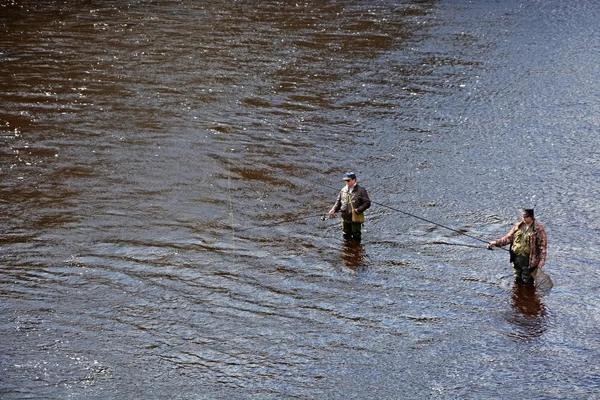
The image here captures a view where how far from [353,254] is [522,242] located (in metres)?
3.02

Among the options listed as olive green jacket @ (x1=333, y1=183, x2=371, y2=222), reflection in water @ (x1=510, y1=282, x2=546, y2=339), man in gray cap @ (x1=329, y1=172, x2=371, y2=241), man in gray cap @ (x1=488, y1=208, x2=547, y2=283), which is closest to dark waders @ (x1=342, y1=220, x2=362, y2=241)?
man in gray cap @ (x1=329, y1=172, x2=371, y2=241)

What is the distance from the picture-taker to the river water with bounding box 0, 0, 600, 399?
12047 mm

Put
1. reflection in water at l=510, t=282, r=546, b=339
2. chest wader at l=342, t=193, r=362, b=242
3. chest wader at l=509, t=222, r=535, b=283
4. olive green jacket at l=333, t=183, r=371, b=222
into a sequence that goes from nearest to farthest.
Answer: reflection in water at l=510, t=282, r=546, b=339
chest wader at l=509, t=222, r=535, b=283
olive green jacket at l=333, t=183, r=371, b=222
chest wader at l=342, t=193, r=362, b=242

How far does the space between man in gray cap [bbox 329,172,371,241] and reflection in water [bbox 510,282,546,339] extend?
3011 mm

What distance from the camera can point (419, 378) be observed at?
1160 centimetres

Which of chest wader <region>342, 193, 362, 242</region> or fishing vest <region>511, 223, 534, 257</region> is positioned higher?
fishing vest <region>511, 223, 534, 257</region>

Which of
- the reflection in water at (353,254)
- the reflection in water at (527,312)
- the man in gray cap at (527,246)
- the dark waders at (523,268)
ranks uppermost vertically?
the man in gray cap at (527,246)

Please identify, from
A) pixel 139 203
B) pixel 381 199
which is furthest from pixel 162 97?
pixel 381 199

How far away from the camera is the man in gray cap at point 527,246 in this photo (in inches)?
536

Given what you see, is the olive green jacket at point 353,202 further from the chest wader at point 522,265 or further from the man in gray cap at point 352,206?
the chest wader at point 522,265

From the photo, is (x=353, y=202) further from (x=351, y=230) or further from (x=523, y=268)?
(x=523, y=268)

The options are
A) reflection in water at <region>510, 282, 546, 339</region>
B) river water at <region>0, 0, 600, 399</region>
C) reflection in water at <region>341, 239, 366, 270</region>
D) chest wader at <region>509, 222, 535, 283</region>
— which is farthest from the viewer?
reflection in water at <region>341, 239, 366, 270</region>

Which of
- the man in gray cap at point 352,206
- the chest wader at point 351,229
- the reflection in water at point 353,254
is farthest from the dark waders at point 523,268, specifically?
the chest wader at point 351,229

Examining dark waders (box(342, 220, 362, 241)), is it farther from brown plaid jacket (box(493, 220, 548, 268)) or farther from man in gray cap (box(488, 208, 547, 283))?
brown plaid jacket (box(493, 220, 548, 268))
